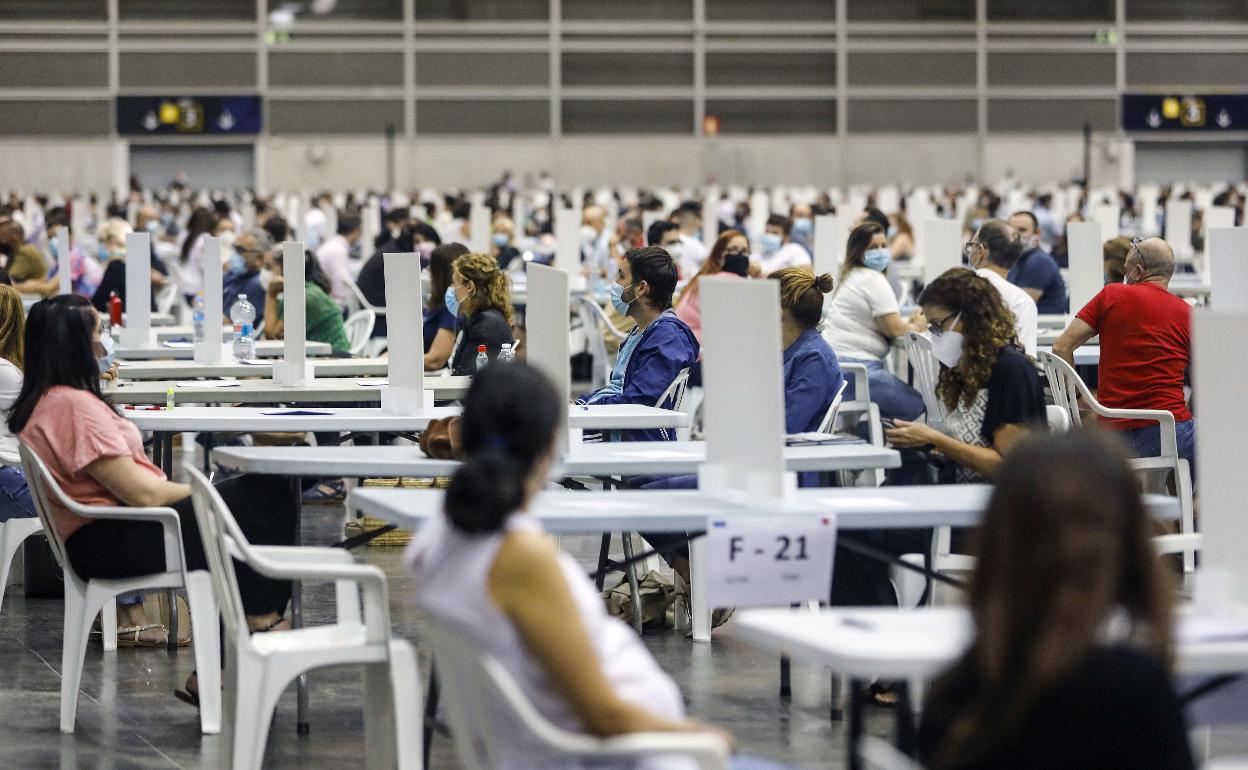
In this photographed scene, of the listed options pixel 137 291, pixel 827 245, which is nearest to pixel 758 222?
pixel 827 245

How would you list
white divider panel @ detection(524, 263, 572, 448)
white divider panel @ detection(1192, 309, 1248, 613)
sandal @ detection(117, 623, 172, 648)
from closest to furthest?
white divider panel @ detection(1192, 309, 1248, 613) → white divider panel @ detection(524, 263, 572, 448) → sandal @ detection(117, 623, 172, 648)

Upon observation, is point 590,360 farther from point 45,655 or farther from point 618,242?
point 45,655

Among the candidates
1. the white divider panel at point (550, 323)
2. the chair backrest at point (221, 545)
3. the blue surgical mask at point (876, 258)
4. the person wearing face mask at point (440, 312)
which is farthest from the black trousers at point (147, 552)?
the blue surgical mask at point (876, 258)

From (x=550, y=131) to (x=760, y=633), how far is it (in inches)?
1088

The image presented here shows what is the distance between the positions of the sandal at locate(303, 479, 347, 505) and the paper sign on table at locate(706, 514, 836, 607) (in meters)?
4.82

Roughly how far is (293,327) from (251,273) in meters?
3.53

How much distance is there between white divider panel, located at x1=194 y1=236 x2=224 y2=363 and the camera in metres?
7.36

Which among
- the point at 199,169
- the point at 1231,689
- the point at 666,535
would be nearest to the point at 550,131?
the point at 199,169

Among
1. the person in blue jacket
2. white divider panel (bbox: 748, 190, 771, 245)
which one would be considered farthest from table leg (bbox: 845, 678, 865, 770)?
white divider panel (bbox: 748, 190, 771, 245)

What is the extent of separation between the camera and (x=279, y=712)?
480cm

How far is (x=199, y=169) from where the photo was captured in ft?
98.3

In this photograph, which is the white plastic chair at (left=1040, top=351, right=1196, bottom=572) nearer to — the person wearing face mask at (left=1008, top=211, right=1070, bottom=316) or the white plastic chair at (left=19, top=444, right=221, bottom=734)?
the white plastic chair at (left=19, top=444, right=221, bottom=734)

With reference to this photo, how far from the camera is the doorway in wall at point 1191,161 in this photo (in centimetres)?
3102

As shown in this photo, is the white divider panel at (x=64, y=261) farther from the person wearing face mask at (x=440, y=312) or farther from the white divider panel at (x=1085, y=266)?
the white divider panel at (x=1085, y=266)
